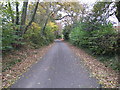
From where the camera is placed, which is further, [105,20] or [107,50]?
[105,20]

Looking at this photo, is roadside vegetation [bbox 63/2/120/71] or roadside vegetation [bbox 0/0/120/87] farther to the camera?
roadside vegetation [bbox 63/2/120/71]

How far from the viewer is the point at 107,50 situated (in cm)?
627

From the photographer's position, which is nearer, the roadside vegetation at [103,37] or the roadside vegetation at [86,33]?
the roadside vegetation at [86,33]

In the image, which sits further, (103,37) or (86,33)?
(86,33)

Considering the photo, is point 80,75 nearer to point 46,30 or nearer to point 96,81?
point 96,81

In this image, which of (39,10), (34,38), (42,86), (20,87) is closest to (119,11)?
(42,86)

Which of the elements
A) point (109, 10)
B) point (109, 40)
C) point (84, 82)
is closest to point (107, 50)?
point (109, 40)

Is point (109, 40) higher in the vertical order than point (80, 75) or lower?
higher

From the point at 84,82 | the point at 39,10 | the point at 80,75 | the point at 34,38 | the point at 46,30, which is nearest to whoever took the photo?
the point at 84,82

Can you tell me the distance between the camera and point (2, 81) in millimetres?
3840

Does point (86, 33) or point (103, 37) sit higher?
point (86, 33)

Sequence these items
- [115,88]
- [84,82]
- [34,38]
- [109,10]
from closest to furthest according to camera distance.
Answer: [115,88]
[84,82]
[109,10]
[34,38]

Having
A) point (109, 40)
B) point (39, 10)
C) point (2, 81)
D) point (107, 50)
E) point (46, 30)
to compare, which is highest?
point (39, 10)

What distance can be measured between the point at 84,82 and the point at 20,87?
2.34m
